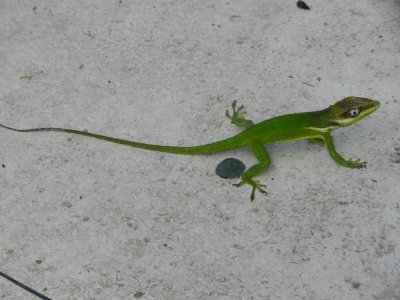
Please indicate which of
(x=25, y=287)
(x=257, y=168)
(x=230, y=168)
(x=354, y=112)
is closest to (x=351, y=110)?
(x=354, y=112)

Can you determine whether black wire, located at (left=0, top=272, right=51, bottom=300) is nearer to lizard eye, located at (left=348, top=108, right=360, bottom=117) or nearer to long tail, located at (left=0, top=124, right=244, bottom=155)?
long tail, located at (left=0, top=124, right=244, bottom=155)

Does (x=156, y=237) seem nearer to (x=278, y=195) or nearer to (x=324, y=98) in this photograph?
(x=278, y=195)

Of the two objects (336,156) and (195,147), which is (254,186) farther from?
(336,156)

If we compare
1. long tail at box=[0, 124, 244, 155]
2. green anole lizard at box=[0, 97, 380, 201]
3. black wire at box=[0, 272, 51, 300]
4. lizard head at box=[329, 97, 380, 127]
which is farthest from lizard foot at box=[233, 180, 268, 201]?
black wire at box=[0, 272, 51, 300]

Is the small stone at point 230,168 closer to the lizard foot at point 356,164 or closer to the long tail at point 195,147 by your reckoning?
the long tail at point 195,147

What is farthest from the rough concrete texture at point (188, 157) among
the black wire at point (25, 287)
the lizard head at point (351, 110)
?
the lizard head at point (351, 110)

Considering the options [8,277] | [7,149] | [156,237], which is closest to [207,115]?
[156,237]
